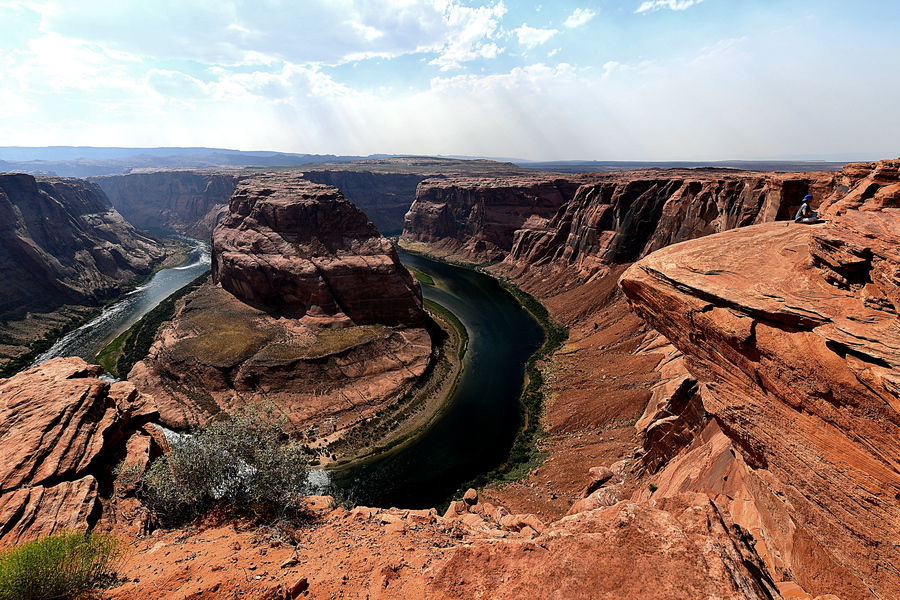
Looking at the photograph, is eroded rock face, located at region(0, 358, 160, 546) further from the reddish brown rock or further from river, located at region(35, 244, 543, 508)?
river, located at region(35, 244, 543, 508)

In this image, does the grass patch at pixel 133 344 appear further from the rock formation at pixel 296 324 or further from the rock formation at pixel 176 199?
the rock formation at pixel 176 199

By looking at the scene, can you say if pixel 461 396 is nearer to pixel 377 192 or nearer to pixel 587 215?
pixel 587 215

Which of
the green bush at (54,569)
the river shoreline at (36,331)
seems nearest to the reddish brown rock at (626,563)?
the green bush at (54,569)

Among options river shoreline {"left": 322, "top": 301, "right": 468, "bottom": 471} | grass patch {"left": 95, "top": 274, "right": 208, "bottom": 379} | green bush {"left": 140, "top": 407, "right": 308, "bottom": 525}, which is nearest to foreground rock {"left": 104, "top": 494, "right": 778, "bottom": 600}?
green bush {"left": 140, "top": 407, "right": 308, "bottom": 525}

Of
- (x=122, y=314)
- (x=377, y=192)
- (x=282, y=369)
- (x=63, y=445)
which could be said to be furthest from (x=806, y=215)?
(x=377, y=192)

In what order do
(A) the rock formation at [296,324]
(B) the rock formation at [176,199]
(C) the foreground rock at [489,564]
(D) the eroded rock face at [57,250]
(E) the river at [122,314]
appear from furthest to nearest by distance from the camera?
(B) the rock formation at [176,199], (D) the eroded rock face at [57,250], (E) the river at [122,314], (A) the rock formation at [296,324], (C) the foreground rock at [489,564]

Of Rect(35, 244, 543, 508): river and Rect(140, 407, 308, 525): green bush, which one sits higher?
Rect(140, 407, 308, 525): green bush
